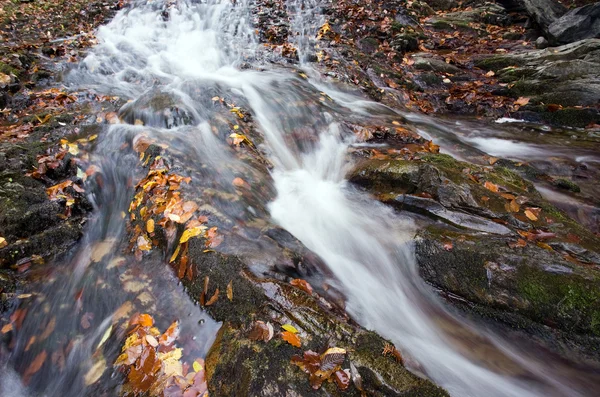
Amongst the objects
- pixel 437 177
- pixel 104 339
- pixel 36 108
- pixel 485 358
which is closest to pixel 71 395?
pixel 104 339

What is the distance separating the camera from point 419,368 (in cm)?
256

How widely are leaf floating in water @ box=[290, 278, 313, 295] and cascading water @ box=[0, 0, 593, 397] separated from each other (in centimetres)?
50

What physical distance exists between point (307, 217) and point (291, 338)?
7.80 feet

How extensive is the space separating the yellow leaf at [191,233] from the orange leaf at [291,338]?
154 centimetres

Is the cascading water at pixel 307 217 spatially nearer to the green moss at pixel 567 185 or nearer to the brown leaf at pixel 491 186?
the brown leaf at pixel 491 186

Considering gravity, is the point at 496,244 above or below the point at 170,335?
above

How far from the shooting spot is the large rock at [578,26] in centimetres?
859

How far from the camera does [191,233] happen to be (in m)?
3.30

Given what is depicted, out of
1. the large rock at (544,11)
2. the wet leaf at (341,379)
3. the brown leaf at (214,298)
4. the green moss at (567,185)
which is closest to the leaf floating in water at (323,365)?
the wet leaf at (341,379)

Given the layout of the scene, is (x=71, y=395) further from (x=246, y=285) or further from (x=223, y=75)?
(x=223, y=75)

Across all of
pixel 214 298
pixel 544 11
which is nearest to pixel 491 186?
pixel 214 298

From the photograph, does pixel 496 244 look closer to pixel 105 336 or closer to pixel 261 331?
pixel 261 331

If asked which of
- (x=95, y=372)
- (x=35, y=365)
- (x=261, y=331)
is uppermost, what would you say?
(x=261, y=331)

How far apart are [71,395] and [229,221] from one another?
6.53 ft
